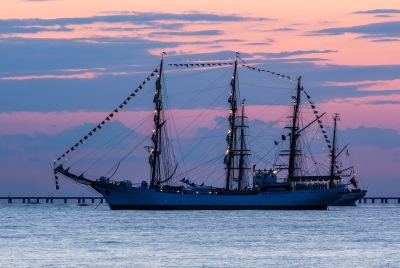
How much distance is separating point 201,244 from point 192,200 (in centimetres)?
7427

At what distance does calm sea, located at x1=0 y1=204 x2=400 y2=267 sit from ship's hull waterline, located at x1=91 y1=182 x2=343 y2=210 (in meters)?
28.9

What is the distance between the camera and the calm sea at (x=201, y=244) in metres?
80.1

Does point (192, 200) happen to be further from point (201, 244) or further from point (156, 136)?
point (201, 244)

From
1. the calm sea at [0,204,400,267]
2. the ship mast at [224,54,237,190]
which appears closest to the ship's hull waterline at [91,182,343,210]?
the ship mast at [224,54,237,190]

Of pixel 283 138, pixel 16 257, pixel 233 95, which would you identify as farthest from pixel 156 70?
pixel 16 257

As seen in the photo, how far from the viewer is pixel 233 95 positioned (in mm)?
174875

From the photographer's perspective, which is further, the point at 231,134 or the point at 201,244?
the point at 231,134

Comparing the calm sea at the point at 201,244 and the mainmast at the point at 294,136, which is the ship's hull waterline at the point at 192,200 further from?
the calm sea at the point at 201,244

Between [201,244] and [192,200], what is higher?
[192,200]

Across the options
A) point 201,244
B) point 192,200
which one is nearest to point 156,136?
point 192,200

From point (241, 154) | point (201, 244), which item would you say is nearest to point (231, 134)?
point (241, 154)

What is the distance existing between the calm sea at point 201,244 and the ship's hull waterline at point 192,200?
94.8 ft

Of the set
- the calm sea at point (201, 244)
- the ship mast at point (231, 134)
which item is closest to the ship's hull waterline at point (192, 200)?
the ship mast at point (231, 134)

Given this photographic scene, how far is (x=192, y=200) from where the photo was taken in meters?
171
